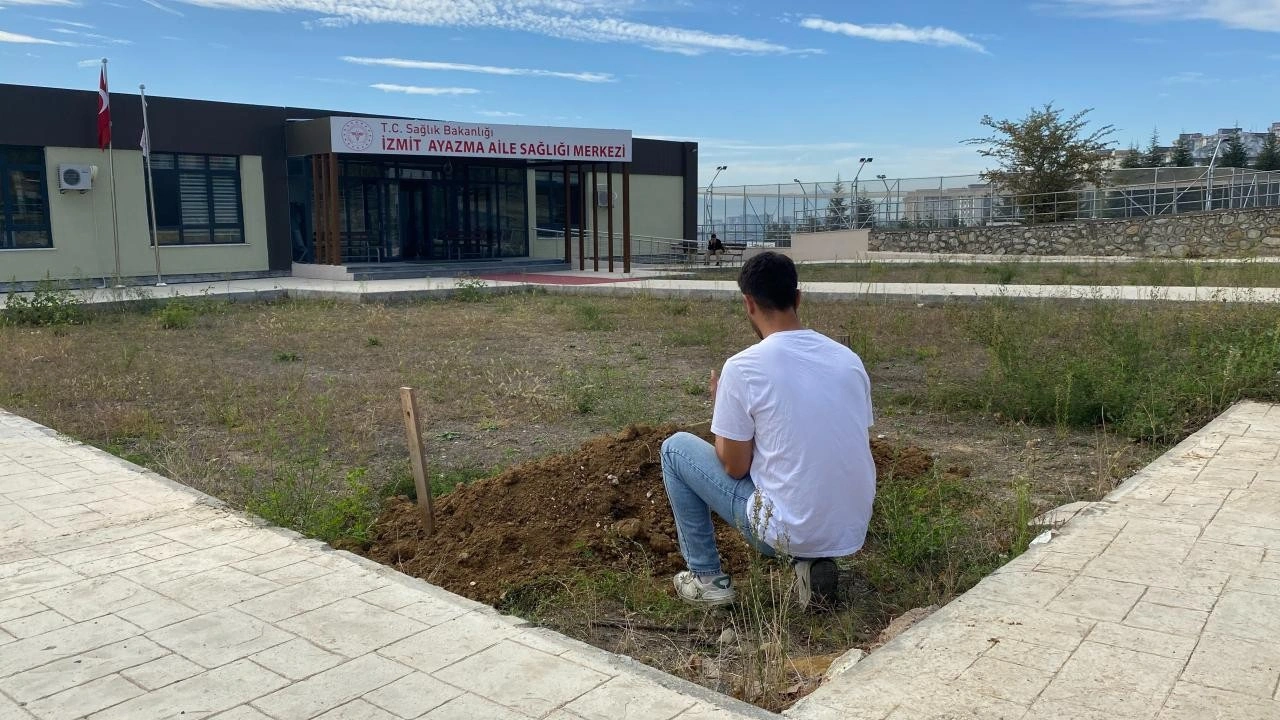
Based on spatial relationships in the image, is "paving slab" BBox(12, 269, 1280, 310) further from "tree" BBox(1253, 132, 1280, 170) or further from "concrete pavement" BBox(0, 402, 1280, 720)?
"tree" BBox(1253, 132, 1280, 170)

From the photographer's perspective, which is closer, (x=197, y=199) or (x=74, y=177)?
(x=74, y=177)

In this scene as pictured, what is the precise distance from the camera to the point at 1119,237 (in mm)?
29859

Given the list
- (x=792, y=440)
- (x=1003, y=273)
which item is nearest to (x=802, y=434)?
(x=792, y=440)

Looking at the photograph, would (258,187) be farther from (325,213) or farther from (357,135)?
(357,135)

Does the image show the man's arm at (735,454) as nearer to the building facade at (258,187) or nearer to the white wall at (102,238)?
the building facade at (258,187)

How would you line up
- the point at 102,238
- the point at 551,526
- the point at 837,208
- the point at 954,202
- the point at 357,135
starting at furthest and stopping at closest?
the point at 837,208, the point at 954,202, the point at 357,135, the point at 102,238, the point at 551,526

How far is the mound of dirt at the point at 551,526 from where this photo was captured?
4.42m

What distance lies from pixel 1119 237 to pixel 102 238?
27.0 metres

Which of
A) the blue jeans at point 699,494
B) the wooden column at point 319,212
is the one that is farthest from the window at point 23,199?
the blue jeans at point 699,494

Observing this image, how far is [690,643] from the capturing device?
3.79 m

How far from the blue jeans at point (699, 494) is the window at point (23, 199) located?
67.4 feet

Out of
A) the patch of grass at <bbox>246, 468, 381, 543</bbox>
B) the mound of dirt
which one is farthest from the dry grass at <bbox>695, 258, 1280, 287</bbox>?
the patch of grass at <bbox>246, 468, 381, 543</bbox>

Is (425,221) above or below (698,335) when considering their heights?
above

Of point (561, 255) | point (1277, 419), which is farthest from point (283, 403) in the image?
point (561, 255)
